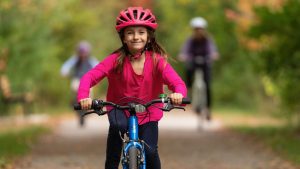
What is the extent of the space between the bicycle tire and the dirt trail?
4.08 m

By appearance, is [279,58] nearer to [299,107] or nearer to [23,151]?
[299,107]

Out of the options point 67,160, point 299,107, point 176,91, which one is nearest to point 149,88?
point 176,91

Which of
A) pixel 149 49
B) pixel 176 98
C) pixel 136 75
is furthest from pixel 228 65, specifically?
pixel 176 98

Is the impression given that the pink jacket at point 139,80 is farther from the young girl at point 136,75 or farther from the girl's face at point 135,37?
the girl's face at point 135,37

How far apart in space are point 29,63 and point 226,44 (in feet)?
33.0

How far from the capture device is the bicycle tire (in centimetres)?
593

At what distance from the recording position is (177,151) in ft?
39.4

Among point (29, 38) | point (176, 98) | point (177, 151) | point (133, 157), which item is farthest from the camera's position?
point (29, 38)

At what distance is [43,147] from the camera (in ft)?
42.3

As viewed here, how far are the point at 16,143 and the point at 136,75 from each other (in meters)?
6.71

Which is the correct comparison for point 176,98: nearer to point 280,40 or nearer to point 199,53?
point 280,40

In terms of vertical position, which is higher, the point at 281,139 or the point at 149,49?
the point at 149,49

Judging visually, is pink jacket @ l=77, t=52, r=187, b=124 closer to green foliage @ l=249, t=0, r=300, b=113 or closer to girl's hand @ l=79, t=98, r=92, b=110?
girl's hand @ l=79, t=98, r=92, b=110

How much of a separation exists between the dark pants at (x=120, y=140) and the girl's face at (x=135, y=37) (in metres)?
0.57
